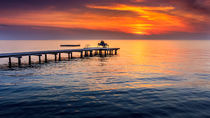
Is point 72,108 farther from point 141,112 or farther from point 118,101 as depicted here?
point 141,112

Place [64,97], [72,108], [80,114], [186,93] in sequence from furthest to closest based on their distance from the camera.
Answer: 1. [186,93]
2. [64,97]
3. [72,108]
4. [80,114]

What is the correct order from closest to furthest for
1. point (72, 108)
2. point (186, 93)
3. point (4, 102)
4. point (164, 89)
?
1. point (72, 108)
2. point (4, 102)
3. point (186, 93)
4. point (164, 89)

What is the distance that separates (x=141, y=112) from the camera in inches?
578

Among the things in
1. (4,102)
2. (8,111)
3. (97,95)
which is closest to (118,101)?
(97,95)

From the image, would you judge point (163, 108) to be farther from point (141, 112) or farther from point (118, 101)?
point (118, 101)

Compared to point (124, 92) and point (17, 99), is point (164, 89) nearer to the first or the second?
point (124, 92)

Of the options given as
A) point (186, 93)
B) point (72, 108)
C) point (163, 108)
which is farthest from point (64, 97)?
point (186, 93)

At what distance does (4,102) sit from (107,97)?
34.9 ft

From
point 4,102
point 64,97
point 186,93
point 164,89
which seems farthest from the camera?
point 164,89

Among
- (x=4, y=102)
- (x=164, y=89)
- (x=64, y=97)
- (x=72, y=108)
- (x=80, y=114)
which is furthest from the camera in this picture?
(x=164, y=89)

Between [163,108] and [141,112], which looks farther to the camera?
[163,108]

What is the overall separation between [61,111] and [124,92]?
8676 millimetres

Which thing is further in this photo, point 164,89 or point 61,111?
→ point 164,89

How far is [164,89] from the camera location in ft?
73.3
